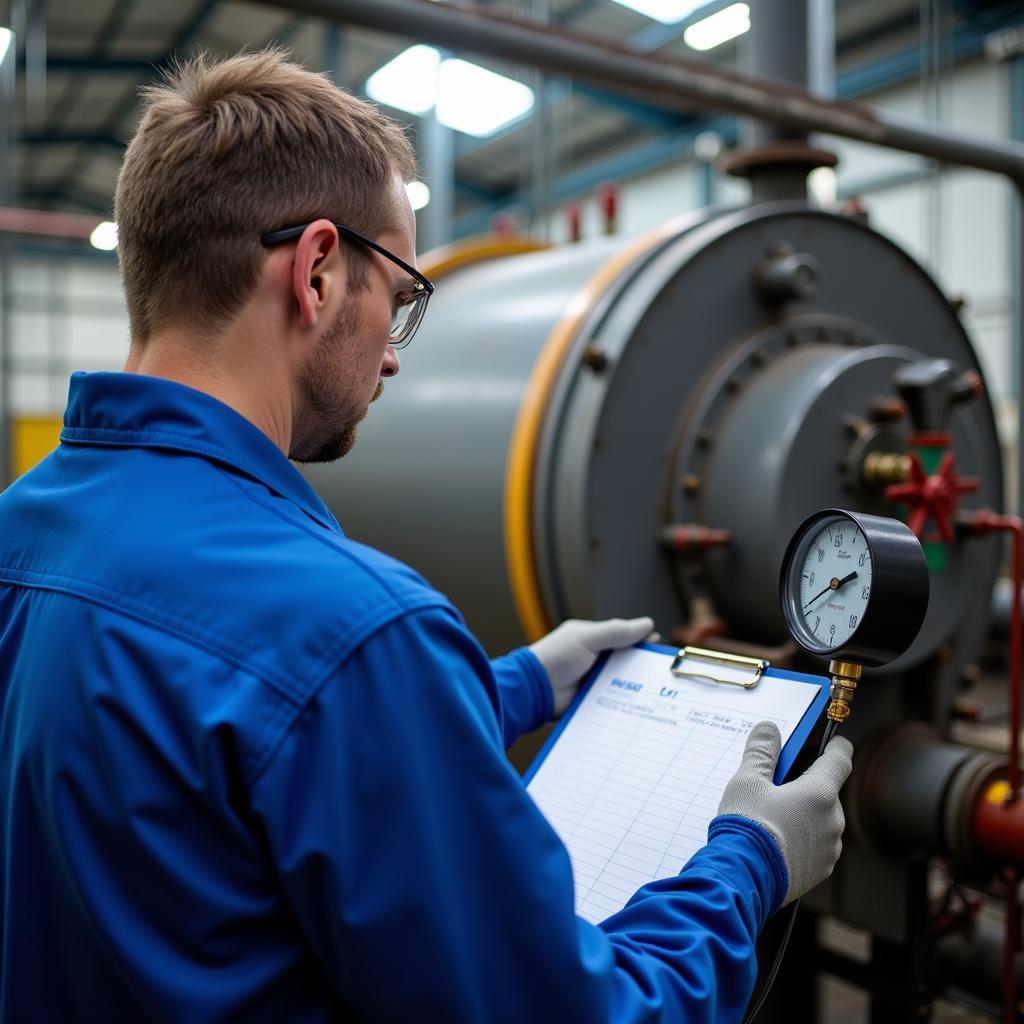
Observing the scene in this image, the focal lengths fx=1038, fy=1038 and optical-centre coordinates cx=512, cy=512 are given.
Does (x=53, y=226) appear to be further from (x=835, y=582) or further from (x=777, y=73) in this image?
(x=835, y=582)

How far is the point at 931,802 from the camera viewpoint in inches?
63.2

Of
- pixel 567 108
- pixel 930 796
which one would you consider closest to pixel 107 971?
pixel 930 796

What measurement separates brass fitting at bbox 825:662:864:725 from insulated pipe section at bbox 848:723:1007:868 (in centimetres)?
78

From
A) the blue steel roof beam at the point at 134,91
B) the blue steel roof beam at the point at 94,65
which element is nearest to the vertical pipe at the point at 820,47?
the blue steel roof beam at the point at 134,91

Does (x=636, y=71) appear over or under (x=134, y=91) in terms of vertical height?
under

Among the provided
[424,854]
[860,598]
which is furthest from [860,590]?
[424,854]

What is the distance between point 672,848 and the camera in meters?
0.94

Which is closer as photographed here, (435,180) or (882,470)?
(882,470)

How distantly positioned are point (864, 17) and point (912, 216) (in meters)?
1.48

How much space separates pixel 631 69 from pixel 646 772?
1359mm

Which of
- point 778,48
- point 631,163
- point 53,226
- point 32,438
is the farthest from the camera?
point 631,163

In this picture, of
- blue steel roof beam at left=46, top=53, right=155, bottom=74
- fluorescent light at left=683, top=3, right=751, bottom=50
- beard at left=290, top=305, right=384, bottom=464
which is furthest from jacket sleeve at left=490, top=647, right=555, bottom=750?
blue steel roof beam at left=46, top=53, right=155, bottom=74

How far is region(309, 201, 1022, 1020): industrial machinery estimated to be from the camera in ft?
5.25

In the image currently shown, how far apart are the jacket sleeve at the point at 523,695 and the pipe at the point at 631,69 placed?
1.03m
